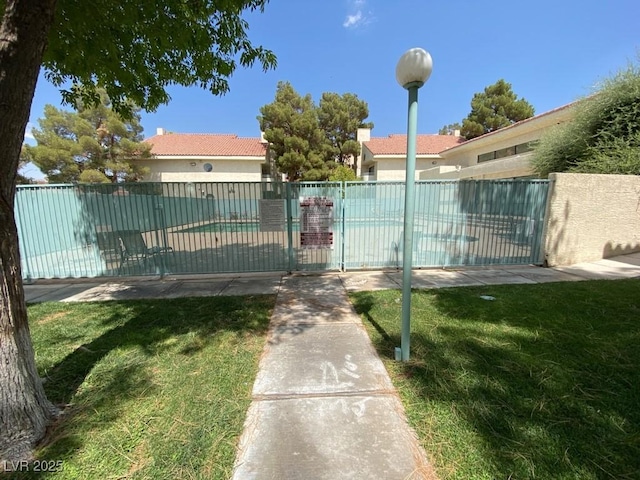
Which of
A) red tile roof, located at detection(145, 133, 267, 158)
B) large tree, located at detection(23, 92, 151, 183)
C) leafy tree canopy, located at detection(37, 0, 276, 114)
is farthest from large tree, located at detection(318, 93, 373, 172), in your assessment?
leafy tree canopy, located at detection(37, 0, 276, 114)

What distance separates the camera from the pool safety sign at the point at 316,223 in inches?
245

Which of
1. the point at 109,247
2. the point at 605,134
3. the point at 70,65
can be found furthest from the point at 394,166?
the point at 70,65

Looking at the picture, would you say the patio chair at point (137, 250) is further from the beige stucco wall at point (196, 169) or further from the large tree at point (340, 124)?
the large tree at point (340, 124)

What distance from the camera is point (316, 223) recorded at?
6.32m

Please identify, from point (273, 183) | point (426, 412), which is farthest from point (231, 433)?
point (273, 183)

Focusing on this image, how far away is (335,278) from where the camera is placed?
6156 millimetres

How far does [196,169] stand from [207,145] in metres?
2.88

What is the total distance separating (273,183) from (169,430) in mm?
4807

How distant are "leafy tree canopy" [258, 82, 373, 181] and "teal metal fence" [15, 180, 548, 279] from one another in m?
17.3

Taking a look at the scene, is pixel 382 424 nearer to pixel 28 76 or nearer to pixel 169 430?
pixel 169 430

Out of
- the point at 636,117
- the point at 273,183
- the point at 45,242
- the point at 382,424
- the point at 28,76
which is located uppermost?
the point at 636,117

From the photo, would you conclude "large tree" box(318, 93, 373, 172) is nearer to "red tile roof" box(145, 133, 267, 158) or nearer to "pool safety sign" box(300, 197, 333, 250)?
"red tile roof" box(145, 133, 267, 158)

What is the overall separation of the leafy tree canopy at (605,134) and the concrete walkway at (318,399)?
8.08 m

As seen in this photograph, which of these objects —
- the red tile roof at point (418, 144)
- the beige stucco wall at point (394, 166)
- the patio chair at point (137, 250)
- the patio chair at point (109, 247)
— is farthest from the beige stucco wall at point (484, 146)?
the patio chair at point (109, 247)
